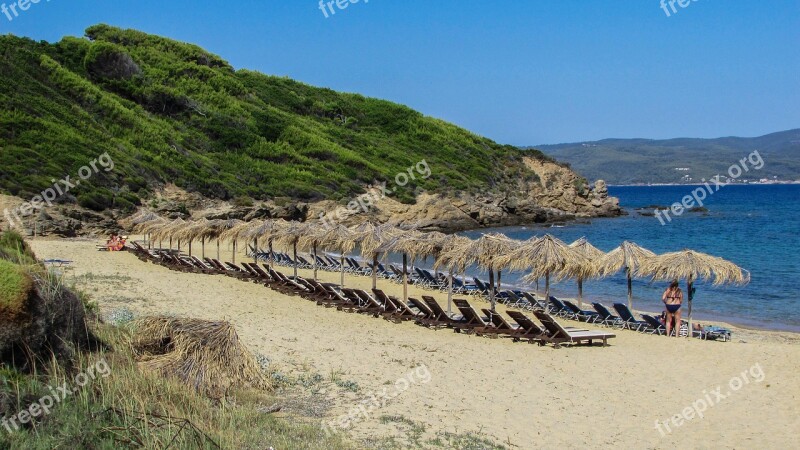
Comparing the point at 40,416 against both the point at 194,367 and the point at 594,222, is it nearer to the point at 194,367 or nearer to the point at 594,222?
the point at 194,367

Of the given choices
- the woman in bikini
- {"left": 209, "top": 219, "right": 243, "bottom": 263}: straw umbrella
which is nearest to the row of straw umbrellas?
the woman in bikini

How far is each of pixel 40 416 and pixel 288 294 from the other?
12.8 meters

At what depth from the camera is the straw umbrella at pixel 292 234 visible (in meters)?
21.1

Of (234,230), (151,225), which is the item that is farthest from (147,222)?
(234,230)

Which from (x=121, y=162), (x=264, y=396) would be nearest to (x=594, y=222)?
(x=121, y=162)

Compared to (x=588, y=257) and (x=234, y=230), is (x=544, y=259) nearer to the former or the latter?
(x=588, y=257)

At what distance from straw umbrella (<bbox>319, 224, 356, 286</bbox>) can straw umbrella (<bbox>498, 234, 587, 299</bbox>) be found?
5572 millimetres

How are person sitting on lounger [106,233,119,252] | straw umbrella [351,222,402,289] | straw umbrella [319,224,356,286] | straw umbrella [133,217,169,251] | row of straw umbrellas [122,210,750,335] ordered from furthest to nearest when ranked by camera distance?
straw umbrella [133,217,169,251]
person sitting on lounger [106,233,119,252]
straw umbrella [319,224,356,286]
straw umbrella [351,222,402,289]
row of straw umbrellas [122,210,750,335]

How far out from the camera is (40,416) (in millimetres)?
5184

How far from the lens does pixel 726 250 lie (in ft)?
128

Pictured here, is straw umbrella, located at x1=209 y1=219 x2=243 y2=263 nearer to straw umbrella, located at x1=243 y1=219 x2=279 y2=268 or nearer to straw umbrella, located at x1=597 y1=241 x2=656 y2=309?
straw umbrella, located at x1=243 y1=219 x2=279 y2=268

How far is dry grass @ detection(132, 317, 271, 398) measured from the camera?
23.3 ft

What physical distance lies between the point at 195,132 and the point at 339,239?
4022cm

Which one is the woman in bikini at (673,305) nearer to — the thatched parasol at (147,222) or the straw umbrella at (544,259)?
the straw umbrella at (544,259)
